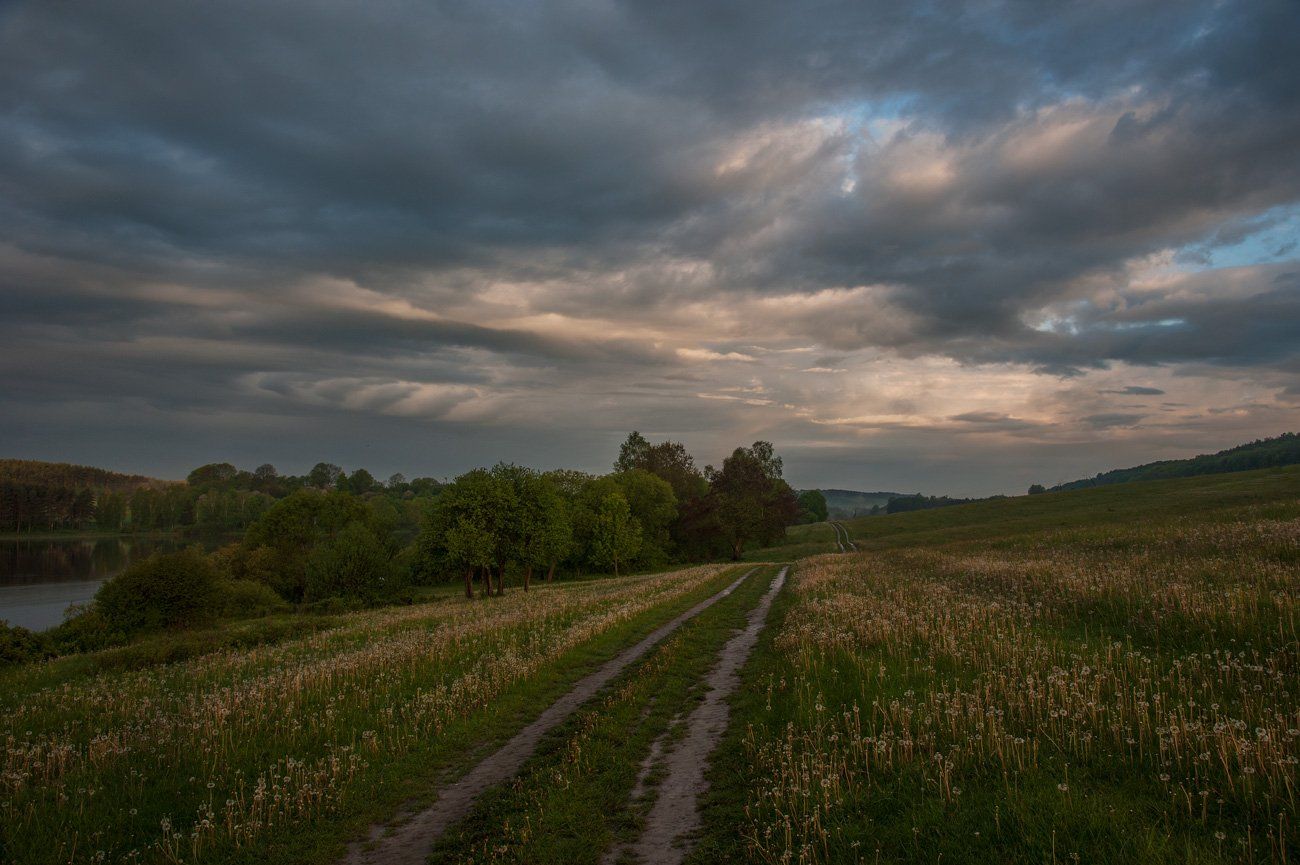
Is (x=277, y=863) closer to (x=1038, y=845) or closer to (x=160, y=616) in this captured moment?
(x=1038, y=845)

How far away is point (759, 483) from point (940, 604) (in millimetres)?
108479

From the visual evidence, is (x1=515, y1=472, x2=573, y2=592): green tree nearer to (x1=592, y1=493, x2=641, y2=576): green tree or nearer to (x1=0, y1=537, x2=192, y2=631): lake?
(x1=592, y1=493, x2=641, y2=576): green tree

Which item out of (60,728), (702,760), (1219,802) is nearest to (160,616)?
(60,728)

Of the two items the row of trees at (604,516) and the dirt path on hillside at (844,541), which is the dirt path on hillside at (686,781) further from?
the dirt path on hillside at (844,541)

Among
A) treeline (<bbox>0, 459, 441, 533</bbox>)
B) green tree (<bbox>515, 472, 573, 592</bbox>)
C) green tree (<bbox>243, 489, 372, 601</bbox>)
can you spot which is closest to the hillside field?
green tree (<bbox>515, 472, 573, 592</bbox>)

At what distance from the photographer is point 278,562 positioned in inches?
3135

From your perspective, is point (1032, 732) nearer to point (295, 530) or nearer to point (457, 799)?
point (457, 799)

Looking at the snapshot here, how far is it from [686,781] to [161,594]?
150ft

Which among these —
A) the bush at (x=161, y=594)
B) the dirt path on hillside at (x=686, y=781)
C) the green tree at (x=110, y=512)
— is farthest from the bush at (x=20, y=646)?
the green tree at (x=110, y=512)

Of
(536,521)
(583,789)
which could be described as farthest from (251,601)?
(583,789)

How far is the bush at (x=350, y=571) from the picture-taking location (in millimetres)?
62969

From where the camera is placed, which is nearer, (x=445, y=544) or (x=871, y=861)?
(x=871, y=861)

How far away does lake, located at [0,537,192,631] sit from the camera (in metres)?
63.1

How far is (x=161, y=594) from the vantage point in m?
40.4
